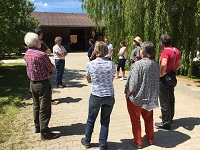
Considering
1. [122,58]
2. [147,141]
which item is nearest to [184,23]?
[122,58]

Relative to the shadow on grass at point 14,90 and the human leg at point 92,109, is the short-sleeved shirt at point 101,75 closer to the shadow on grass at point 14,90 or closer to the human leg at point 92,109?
the human leg at point 92,109

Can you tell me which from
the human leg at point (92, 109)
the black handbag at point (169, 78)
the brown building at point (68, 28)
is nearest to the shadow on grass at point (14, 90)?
the human leg at point (92, 109)

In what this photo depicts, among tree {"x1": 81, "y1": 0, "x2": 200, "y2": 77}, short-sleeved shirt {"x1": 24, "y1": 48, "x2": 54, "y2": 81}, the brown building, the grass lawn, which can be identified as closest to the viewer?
short-sleeved shirt {"x1": 24, "y1": 48, "x2": 54, "y2": 81}

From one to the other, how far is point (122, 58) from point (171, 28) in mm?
2726

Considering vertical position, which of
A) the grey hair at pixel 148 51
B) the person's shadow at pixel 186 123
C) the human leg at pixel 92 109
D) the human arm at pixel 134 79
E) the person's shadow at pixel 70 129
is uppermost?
the grey hair at pixel 148 51

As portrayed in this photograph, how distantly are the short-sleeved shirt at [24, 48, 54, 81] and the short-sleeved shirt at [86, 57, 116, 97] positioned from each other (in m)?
0.88

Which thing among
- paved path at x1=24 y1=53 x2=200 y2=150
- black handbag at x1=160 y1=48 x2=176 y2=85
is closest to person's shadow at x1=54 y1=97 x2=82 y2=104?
paved path at x1=24 y1=53 x2=200 y2=150

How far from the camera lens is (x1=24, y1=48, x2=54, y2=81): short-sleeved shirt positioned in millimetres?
4164

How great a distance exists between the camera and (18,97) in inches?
288

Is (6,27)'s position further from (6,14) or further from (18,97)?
(18,97)

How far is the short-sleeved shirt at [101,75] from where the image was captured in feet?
12.3

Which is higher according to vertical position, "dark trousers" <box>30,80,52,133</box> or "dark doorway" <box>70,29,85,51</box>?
"dark trousers" <box>30,80,52,133</box>

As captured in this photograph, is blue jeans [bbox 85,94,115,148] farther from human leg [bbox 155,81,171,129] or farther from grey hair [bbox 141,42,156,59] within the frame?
human leg [bbox 155,81,171,129]

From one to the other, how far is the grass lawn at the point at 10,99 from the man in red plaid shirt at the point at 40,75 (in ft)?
2.63
